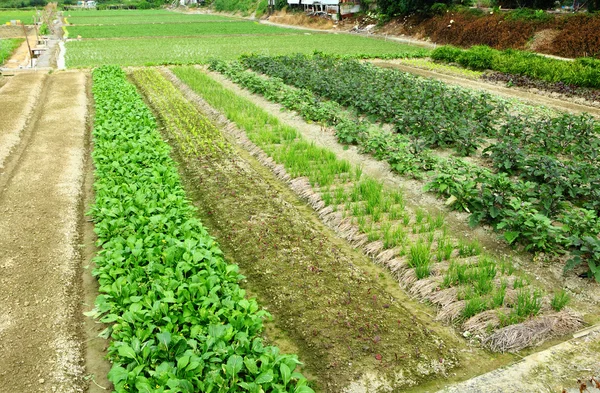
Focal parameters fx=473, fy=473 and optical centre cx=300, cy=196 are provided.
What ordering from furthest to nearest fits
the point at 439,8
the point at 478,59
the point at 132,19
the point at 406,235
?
the point at 132,19, the point at 439,8, the point at 478,59, the point at 406,235

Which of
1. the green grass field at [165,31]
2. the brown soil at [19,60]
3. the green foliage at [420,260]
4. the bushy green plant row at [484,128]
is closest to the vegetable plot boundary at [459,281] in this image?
the green foliage at [420,260]

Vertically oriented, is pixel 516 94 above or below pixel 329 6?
below

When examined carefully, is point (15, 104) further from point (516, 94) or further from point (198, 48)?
point (198, 48)

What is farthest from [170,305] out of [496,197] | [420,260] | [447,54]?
[447,54]

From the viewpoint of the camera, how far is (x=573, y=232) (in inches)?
222

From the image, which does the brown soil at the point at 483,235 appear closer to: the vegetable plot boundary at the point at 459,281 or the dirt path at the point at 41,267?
the vegetable plot boundary at the point at 459,281

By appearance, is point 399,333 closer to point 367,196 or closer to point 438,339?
point 438,339

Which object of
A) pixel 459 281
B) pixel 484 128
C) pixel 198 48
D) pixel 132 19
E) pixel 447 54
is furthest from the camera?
pixel 132 19

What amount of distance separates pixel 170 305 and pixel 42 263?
235 centimetres

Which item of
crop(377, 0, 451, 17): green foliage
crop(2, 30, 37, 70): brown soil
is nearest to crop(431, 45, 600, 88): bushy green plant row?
crop(377, 0, 451, 17): green foliage

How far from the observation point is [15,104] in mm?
14602

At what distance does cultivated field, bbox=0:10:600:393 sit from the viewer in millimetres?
4145

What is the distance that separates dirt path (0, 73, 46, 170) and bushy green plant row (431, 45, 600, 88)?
16.5 m

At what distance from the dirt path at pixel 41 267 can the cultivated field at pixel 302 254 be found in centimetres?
3
